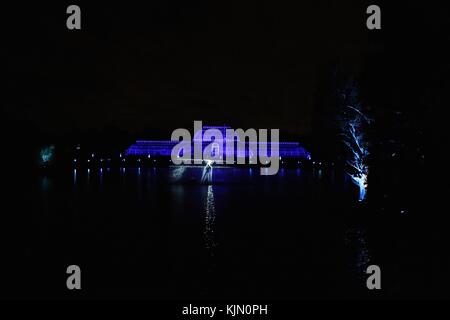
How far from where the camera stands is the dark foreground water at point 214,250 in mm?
9797

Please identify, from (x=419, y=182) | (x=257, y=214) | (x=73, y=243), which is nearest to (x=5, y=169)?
(x=257, y=214)

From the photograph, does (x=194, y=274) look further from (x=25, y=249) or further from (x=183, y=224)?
(x=183, y=224)

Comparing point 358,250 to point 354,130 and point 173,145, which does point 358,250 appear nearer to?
point 354,130

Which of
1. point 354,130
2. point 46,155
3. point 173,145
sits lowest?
point 46,155

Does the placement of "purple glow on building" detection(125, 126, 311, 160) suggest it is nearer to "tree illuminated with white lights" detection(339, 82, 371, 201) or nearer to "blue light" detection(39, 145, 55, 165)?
"blue light" detection(39, 145, 55, 165)

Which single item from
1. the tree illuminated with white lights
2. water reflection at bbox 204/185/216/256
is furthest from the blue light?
the tree illuminated with white lights

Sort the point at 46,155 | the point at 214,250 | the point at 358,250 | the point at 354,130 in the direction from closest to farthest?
the point at 214,250
the point at 358,250
the point at 354,130
the point at 46,155

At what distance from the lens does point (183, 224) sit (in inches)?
648

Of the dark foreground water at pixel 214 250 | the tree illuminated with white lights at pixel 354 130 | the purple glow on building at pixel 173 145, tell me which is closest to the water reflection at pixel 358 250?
the dark foreground water at pixel 214 250

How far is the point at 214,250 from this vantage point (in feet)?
42.0

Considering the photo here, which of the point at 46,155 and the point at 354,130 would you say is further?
the point at 46,155

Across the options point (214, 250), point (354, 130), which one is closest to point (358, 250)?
point (214, 250)

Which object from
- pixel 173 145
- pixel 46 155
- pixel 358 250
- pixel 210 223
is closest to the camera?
pixel 358 250

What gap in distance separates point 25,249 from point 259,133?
9112 cm
